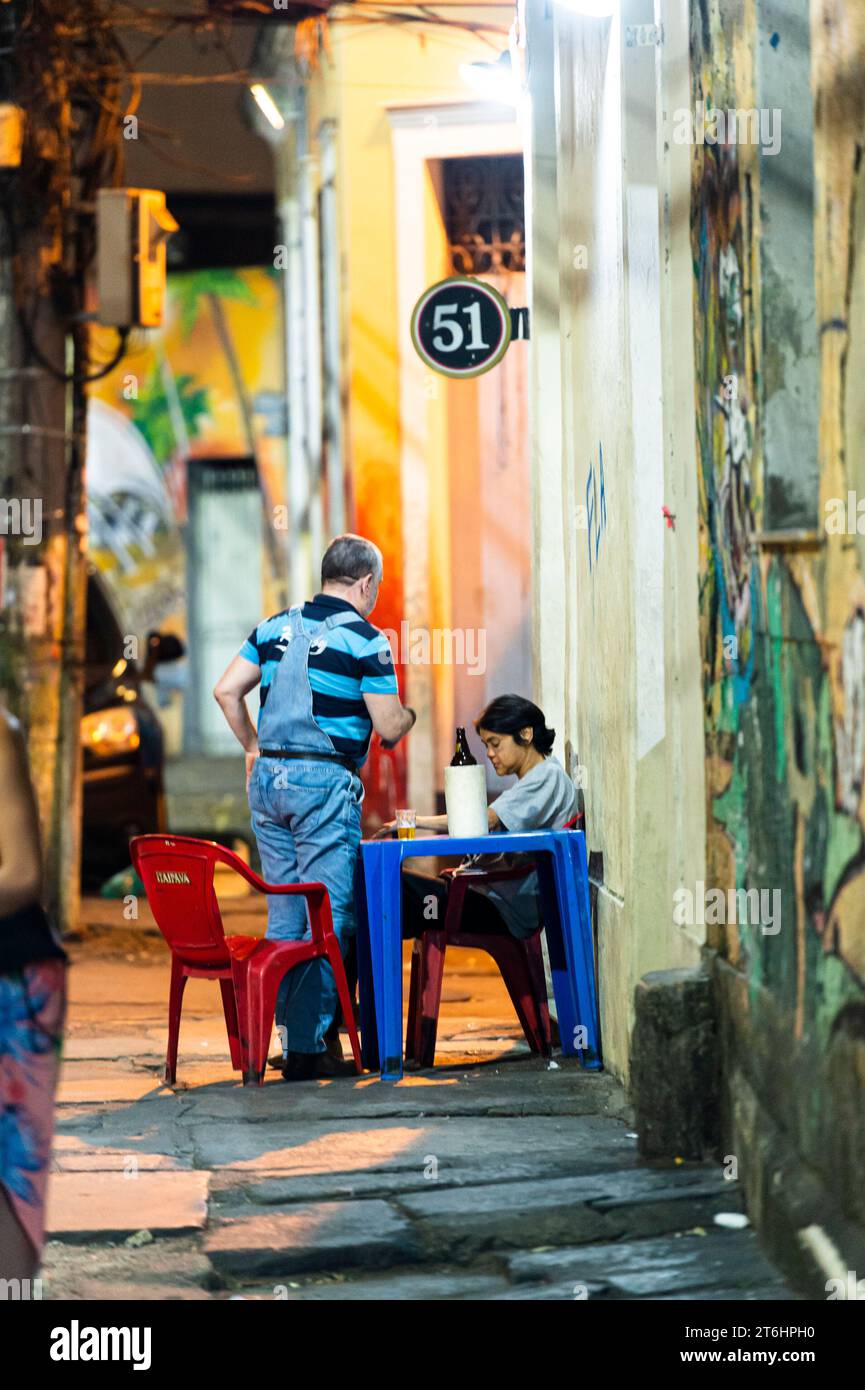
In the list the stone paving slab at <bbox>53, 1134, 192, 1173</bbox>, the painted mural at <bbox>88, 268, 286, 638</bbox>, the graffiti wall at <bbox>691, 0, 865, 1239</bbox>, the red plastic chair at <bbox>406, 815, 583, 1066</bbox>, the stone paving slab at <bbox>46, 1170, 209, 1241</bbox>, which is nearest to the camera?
the graffiti wall at <bbox>691, 0, 865, 1239</bbox>

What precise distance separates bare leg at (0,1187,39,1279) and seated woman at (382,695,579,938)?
370cm

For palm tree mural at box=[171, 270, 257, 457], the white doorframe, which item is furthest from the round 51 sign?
palm tree mural at box=[171, 270, 257, 457]

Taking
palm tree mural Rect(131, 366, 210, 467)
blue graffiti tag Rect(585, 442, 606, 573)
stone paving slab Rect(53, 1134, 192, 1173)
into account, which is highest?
palm tree mural Rect(131, 366, 210, 467)

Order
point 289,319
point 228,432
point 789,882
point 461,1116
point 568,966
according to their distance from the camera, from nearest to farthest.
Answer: point 789,882 < point 461,1116 < point 568,966 < point 289,319 < point 228,432

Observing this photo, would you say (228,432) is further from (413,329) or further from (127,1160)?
(127,1160)

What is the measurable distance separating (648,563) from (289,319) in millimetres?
16883

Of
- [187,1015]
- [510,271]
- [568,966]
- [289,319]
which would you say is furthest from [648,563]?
A: [289,319]

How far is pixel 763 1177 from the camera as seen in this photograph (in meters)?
5.35

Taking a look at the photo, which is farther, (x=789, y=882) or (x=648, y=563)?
(x=648, y=563)

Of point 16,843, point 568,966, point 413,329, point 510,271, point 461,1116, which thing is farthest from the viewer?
point 510,271

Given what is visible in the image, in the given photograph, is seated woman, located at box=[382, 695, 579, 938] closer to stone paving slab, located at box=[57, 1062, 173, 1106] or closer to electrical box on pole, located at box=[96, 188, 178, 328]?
stone paving slab, located at box=[57, 1062, 173, 1106]

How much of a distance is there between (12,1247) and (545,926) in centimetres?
413

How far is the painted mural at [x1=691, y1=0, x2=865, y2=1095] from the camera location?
4676 millimetres

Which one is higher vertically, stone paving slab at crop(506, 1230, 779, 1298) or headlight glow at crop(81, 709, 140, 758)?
headlight glow at crop(81, 709, 140, 758)
